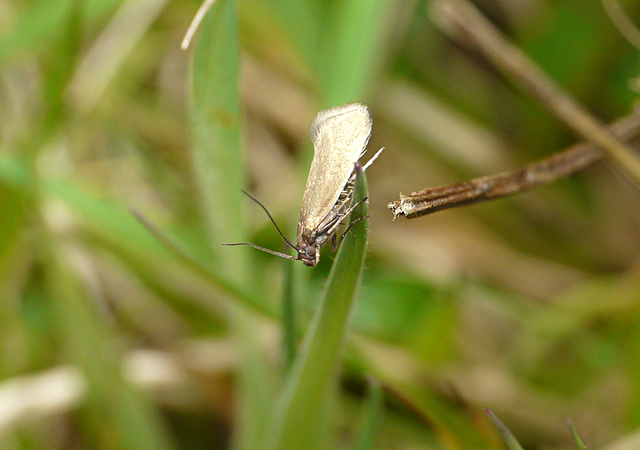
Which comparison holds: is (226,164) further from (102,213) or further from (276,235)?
(276,235)

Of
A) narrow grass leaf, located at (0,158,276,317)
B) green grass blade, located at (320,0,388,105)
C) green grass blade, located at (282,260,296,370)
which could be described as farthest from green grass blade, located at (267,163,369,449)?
green grass blade, located at (320,0,388,105)

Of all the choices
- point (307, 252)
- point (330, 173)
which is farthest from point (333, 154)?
point (307, 252)

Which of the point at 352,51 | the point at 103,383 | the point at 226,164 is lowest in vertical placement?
the point at 103,383

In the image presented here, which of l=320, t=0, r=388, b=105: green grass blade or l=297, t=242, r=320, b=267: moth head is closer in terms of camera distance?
l=297, t=242, r=320, b=267: moth head

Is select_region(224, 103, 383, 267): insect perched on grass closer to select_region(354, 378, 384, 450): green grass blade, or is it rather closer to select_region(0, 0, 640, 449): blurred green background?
select_region(0, 0, 640, 449): blurred green background

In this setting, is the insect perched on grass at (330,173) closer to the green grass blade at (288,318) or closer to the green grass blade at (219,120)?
the green grass blade at (288,318)

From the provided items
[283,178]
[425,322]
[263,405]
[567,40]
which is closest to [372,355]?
[425,322]
